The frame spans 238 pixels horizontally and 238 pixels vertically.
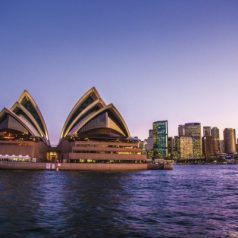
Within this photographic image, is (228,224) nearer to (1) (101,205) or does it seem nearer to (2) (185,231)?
(2) (185,231)

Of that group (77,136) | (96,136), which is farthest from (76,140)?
(96,136)

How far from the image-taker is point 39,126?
11912 cm

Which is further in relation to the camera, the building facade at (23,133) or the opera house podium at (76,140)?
the building facade at (23,133)

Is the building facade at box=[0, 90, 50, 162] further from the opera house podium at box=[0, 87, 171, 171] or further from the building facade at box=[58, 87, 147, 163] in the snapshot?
the building facade at box=[58, 87, 147, 163]

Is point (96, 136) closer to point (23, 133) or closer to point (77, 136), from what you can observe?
point (77, 136)

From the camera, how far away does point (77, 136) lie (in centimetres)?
11138

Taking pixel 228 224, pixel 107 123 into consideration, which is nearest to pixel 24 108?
pixel 107 123

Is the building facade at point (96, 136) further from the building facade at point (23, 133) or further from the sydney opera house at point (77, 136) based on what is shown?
the building facade at point (23, 133)

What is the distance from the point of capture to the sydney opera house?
103750mm

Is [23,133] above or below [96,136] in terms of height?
above

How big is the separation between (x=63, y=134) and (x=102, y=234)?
10657 cm

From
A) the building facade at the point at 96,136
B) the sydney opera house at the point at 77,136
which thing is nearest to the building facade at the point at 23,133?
the sydney opera house at the point at 77,136

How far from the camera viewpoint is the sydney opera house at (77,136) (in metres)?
104

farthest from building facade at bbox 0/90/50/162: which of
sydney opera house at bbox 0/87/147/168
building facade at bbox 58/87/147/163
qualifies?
building facade at bbox 58/87/147/163
